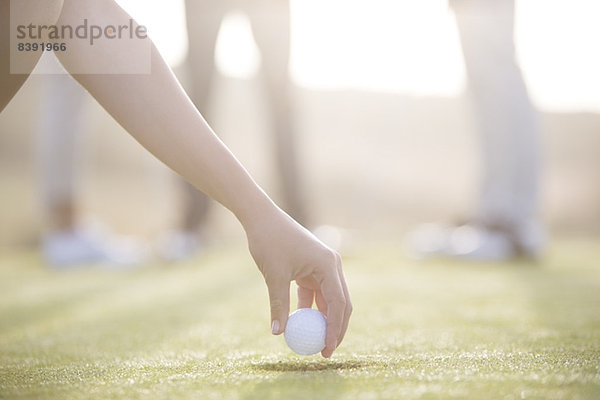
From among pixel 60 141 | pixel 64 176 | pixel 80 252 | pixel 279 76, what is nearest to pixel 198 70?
pixel 279 76

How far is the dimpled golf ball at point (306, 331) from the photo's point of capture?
1061 millimetres

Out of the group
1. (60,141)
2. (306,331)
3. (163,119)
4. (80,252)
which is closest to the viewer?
(163,119)

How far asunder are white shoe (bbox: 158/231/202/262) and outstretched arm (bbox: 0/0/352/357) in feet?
9.09

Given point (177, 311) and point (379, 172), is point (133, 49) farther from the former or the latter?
point (379, 172)

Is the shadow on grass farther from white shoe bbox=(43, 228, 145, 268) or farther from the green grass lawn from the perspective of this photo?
white shoe bbox=(43, 228, 145, 268)

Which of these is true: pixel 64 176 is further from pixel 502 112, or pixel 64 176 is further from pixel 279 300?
pixel 279 300

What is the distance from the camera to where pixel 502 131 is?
339cm

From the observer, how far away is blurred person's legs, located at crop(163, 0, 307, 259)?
168 inches

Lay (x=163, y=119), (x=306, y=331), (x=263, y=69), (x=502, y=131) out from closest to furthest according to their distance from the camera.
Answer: (x=163, y=119) → (x=306, y=331) → (x=502, y=131) → (x=263, y=69)

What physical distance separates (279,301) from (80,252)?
2.92 m

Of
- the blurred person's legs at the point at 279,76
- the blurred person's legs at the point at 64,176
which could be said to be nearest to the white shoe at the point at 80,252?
the blurred person's legs at the point at 64,176

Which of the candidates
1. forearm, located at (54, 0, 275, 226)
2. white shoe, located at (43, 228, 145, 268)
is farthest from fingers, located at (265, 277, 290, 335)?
white shoe, located at (43, 228, 145, 268)

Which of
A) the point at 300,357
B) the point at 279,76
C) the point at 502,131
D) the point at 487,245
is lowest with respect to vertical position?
the point at 487,245

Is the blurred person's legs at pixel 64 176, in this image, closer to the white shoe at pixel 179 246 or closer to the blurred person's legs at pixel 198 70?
the white shoe at pixel 179 246
